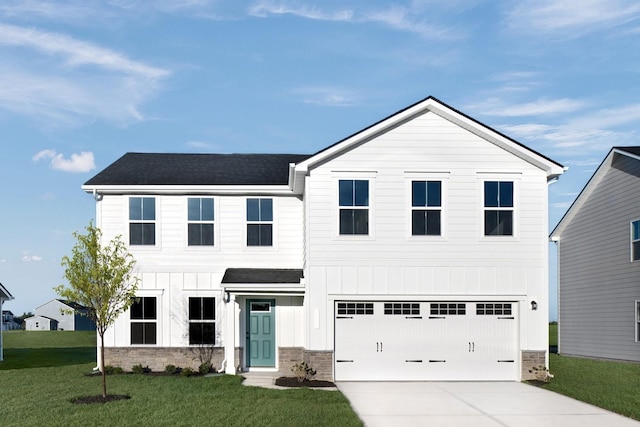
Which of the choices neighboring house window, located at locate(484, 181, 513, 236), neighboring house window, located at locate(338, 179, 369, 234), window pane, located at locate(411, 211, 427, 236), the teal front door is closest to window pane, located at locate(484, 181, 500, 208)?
neighboring house window, located at locate(484, 181, 513, 236)

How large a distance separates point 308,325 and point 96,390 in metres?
5.63

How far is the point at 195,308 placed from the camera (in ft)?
73.4

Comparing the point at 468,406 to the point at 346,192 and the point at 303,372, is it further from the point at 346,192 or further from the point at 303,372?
the point at 346,192

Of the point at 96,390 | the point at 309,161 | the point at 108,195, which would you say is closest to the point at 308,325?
the point at 309,161

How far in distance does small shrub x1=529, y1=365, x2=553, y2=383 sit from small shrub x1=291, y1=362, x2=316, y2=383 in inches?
236

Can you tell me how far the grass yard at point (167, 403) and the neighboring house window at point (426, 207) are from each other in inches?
217

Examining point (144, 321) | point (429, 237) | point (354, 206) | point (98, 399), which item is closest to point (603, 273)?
point (429, 237)

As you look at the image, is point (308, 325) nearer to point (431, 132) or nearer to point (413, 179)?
point (413, 179)

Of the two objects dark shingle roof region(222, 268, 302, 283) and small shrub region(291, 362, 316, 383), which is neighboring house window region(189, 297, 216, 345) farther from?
small shrub region(291, 362, 316, 383)

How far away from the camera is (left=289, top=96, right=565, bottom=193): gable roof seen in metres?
19.9

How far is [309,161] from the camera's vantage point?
1977cm

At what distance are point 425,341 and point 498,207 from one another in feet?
13.8

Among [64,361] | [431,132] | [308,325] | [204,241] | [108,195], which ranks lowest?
[64,361]

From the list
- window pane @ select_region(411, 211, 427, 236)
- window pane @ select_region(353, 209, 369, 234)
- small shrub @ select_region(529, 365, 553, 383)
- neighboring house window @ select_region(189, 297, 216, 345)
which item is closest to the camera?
small shrub @ select_region(529, 365, 553, 383)
